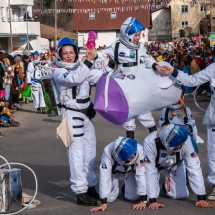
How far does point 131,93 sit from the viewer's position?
7.11 m

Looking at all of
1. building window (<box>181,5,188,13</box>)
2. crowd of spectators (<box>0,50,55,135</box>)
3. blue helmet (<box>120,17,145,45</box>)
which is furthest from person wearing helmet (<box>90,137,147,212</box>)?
building window (<box>181,5,188,13</box>)

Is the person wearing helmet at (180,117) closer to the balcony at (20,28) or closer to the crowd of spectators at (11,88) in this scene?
the crowd of spectators at (11,88)

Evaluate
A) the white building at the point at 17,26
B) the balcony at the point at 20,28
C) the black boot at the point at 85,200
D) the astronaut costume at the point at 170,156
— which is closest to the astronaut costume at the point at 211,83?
the astronaut costume at the point at 170,156

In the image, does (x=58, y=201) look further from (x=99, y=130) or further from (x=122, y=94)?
(x=99, y=130)

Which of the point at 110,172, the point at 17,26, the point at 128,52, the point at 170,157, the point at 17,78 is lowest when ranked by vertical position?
the point at 110,172

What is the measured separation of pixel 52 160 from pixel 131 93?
419cm

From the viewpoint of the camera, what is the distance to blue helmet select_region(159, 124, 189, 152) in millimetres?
6969

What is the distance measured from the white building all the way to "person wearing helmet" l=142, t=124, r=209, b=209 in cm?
5323

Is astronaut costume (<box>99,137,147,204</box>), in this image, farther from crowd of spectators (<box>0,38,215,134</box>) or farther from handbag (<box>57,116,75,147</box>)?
crowd of spectators (<box>0,38,215,134</box>)

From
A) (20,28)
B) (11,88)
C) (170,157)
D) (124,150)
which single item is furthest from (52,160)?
(20,28)

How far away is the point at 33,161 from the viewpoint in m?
10.9

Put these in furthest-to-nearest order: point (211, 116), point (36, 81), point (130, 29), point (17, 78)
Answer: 1. point (17, 78)
2. point (36, 81)
3. point (130, 29)
4. point (211, 116)

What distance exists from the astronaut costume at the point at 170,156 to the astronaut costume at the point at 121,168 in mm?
103

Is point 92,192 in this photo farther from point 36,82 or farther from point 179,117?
point 36,82
